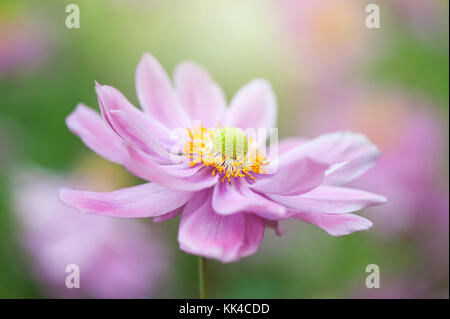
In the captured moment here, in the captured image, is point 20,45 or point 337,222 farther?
point 20,45

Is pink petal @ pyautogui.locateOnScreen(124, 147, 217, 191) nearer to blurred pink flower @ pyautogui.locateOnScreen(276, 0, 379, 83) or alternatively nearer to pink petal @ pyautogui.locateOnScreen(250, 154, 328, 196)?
pink petal @ pyautogui.locateOnScreen(250, 154, 328, 196)

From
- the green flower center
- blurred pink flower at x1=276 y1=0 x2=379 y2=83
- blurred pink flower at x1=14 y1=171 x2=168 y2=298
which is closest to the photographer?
the green flower center

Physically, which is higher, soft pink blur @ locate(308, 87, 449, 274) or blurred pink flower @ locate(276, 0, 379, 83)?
blurred pink flower @ locate(276, 0, 379, 83)

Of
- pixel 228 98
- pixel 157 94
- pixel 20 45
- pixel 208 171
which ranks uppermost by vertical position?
pixel 20 45

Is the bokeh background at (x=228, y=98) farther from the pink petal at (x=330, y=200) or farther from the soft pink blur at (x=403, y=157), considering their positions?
the pink petal at (x=330, y=200)

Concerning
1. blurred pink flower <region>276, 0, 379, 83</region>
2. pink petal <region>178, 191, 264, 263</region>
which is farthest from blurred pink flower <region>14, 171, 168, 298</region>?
blurred pink flower <region>276, 0, 379, 83</region>

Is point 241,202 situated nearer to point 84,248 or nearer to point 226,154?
point 226,154


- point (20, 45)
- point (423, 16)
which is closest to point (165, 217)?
point (20, 45)
